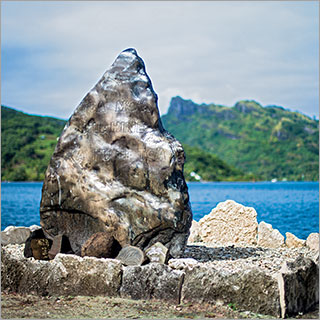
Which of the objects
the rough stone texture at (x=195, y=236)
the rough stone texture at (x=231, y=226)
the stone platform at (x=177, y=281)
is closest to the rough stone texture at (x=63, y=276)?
the stone platform at (x=177, y=281)

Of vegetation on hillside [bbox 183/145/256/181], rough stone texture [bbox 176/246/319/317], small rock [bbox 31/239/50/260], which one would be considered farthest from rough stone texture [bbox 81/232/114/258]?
vegetation on hillside [bbox 183/145/256/181]

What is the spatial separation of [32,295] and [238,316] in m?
3.47

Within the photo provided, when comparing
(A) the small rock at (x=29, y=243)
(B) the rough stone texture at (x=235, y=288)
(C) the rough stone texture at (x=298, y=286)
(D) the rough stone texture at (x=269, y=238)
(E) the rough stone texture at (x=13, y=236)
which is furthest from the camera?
(D) the rough stone texture at (x=269, y=238)

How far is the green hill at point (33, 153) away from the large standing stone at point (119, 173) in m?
64.4

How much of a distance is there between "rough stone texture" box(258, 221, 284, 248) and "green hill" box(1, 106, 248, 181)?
62859 mm

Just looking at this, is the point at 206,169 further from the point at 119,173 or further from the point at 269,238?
the point at 119,173

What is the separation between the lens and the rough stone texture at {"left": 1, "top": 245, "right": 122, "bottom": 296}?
310 inches

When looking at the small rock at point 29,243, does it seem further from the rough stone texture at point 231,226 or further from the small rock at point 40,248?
the rough stone texture at point 231,226

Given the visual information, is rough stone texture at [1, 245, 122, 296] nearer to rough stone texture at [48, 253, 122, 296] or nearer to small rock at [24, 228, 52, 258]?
rough stone texture at [48, 253, 122, 296]

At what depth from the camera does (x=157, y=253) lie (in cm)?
871

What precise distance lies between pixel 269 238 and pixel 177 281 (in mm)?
5740

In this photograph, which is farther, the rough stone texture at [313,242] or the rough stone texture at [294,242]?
the rough stone texture at [294,242]

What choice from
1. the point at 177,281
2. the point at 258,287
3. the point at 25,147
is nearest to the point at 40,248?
the point at 177,281

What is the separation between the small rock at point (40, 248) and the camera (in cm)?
951
